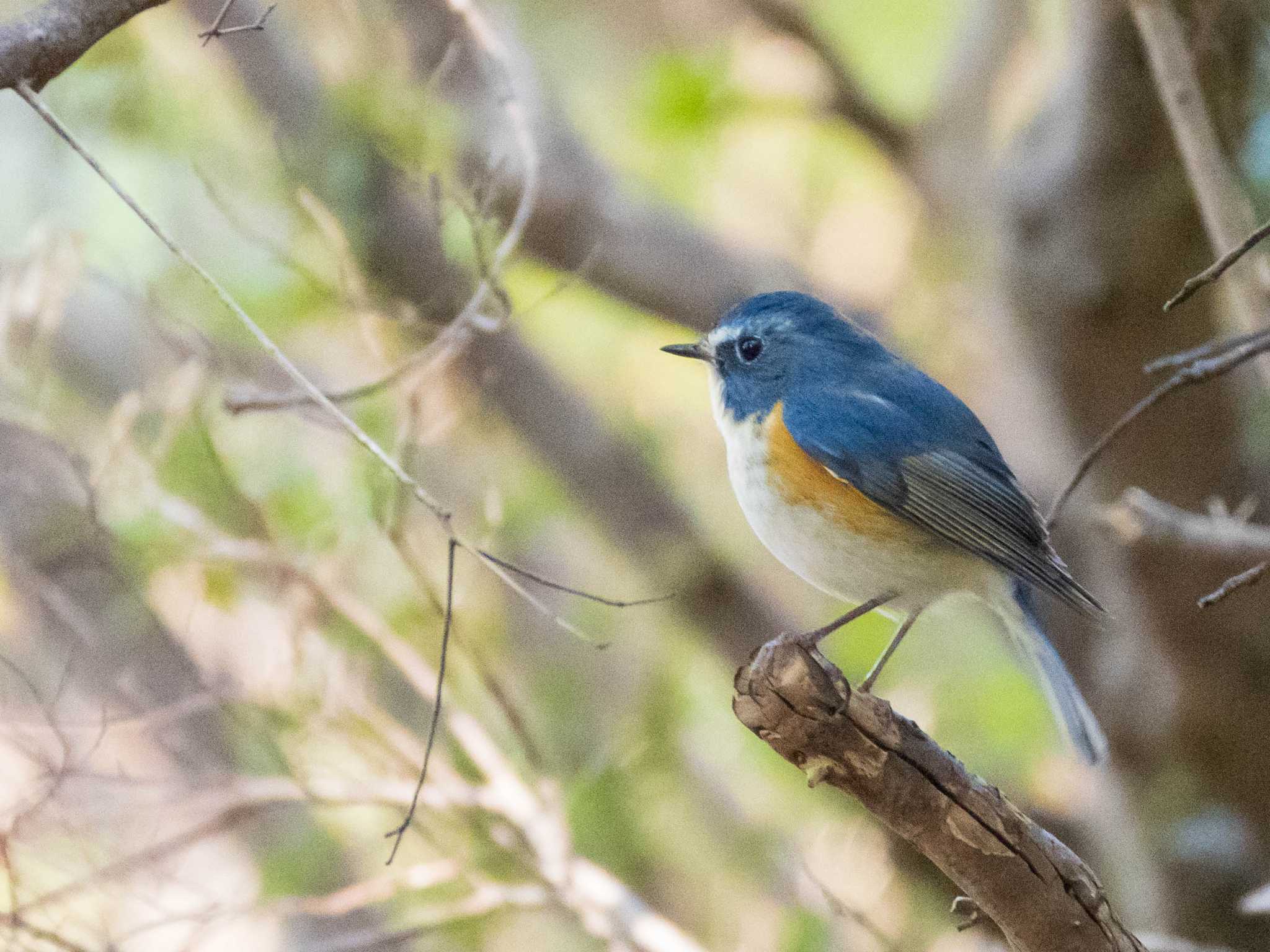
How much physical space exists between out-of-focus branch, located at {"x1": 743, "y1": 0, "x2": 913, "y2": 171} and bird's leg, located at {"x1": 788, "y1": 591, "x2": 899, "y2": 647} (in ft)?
7.98

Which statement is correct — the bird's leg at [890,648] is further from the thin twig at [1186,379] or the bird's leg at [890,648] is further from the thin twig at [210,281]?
the thin twig at [210,281]

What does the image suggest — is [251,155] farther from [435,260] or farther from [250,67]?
[435,260]

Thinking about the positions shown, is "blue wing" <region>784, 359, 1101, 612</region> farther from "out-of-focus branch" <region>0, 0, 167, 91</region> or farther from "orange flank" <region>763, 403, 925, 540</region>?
"out-of-focus branch" <region>0, 0, 167, 91</region>

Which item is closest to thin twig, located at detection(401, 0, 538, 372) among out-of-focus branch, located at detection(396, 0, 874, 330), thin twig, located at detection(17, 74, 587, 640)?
thin twig, located at detection(17, 74, 587, 640)

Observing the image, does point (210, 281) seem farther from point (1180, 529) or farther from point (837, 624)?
point (1180, 529)

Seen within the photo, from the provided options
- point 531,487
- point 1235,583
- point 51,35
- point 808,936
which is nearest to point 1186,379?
point 1235,583

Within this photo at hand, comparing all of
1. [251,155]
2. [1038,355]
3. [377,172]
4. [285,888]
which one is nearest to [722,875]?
[285,888]

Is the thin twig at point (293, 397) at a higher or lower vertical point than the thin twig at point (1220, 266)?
higher

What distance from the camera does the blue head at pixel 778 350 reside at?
2.55 metres

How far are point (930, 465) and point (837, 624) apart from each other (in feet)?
1.24

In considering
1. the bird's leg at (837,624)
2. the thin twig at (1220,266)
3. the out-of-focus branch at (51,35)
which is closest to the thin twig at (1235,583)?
the thin twig at (1220,266)

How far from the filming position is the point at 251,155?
432cm

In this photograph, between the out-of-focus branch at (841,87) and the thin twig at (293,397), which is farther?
the out-of-focus branch at (841,87)

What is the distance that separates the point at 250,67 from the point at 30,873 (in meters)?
2.35
